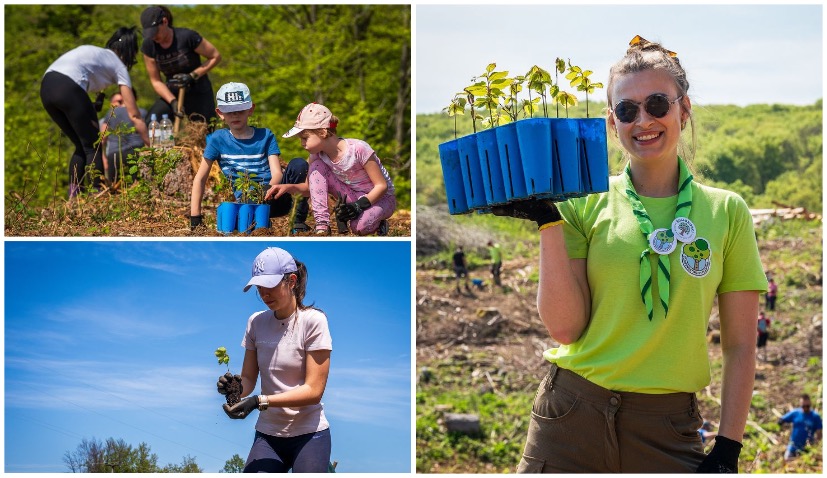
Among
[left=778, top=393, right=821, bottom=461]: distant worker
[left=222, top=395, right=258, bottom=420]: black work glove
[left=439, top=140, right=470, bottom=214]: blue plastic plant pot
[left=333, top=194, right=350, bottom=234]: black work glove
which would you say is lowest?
[left=778, top=393, right=821, bottom=461]: distant worker

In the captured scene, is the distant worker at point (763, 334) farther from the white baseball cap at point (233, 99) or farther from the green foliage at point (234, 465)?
the green foliage at point (234, 465)

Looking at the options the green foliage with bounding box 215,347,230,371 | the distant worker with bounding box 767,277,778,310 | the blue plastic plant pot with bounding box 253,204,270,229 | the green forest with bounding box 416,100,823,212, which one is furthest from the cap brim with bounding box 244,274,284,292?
the green forest with bounding box 416,100,823,212

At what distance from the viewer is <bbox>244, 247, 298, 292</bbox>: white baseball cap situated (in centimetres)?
303

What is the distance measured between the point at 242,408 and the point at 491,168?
105cm

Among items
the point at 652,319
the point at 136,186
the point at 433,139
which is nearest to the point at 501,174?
the point at 652,319

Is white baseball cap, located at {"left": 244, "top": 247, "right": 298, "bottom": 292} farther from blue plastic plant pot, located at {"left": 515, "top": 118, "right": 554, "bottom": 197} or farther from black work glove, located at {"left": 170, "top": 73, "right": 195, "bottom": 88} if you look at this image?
black work glove, located at {"left": 170, "top": 73, "right": 195, "bottom": 88}

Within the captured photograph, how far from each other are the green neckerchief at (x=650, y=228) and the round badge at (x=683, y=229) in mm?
13

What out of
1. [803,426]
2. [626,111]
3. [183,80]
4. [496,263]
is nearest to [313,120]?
[183,80]

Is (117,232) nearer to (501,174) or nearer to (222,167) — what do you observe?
(222,167)

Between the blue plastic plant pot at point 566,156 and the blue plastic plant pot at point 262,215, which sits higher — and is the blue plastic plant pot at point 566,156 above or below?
below

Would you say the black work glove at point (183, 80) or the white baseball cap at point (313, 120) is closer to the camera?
the white baseball cap at point (313, 120)

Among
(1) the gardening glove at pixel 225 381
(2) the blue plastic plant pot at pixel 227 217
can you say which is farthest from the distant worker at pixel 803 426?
(1) the gardening glove at pixel 225 381

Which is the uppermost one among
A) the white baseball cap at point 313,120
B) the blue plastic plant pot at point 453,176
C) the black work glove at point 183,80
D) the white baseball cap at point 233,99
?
the black work glove at point 183,80

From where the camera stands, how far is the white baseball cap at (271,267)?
303cm
